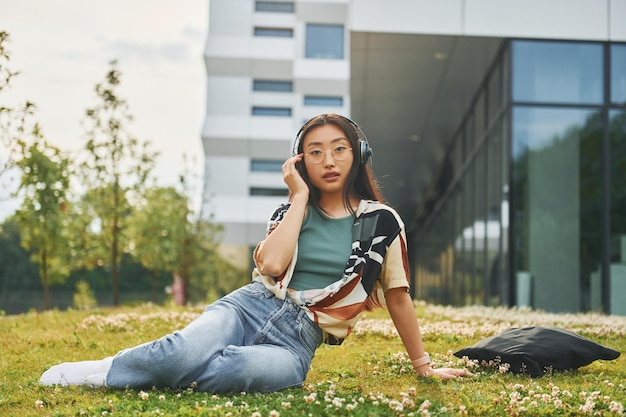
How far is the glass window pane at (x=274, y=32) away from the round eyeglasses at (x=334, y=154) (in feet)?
136

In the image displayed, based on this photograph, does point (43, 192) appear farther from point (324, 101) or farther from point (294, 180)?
point (324, 101)

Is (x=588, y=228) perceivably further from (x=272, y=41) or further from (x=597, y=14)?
(x=272, y=41)

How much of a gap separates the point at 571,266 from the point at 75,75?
14.1 m

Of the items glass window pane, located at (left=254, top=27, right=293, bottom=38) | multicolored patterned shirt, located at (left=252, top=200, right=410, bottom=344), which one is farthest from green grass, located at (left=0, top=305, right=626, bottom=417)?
glass window pane, located at (left=254, top=27, right=293, bottom=38)

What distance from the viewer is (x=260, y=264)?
4.83 metres

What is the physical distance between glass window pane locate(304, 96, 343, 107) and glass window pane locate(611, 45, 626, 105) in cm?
2950

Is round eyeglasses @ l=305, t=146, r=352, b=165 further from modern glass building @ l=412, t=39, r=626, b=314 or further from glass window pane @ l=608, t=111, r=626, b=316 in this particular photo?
glass window pane @ l=608, t=111, r=626, b=316

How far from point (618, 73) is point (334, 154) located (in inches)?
478

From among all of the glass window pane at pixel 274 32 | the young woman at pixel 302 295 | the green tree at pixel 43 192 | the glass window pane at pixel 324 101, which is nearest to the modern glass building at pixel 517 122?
the green tree at pixel 43 192

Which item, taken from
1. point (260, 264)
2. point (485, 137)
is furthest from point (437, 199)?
point (260, 264)

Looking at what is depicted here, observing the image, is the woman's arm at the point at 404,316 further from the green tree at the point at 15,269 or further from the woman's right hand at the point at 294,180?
the green tree at the point at 15,269

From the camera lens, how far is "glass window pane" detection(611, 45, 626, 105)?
15.4 m

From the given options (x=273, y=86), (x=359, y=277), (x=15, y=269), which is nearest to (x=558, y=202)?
(x=359, y=277)

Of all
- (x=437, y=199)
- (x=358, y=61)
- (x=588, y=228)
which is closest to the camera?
(x=588, y=228)
